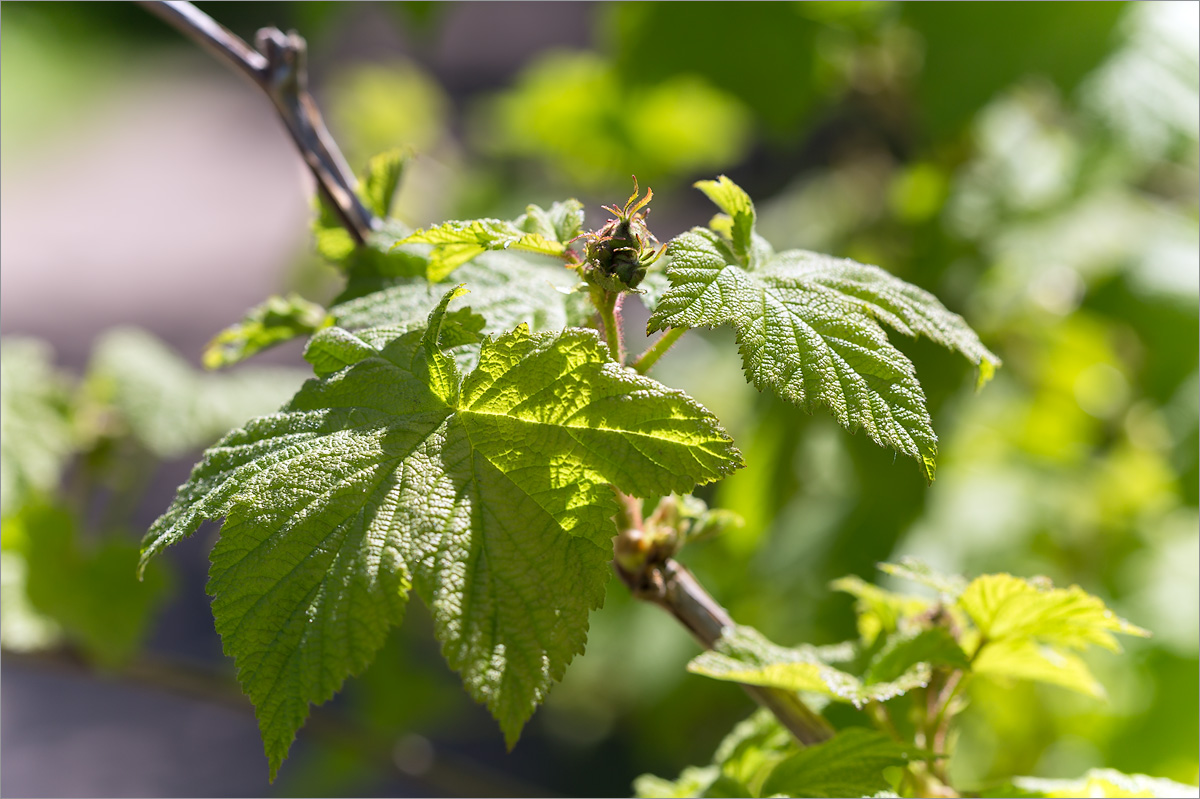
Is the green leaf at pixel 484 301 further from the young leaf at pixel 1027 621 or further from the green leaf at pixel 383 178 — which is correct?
the young leaf at pixel 1027 621

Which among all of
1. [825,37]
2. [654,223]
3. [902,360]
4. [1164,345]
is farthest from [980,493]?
[654,223]

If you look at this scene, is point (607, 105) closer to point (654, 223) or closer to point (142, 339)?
point (142, 339)

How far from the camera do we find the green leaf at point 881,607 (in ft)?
2.90

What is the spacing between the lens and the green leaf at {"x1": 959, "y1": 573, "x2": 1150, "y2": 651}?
2.51 ft

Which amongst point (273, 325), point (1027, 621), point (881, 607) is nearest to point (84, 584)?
point (273, 325)

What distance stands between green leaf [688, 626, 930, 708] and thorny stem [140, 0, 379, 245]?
0.48 metres

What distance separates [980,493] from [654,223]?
321cm

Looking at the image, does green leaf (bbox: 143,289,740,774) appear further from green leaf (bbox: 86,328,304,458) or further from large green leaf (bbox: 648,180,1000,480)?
green leaf (bbox: 86,328,304,458)

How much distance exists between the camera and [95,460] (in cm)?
160

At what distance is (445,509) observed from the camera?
640 millimetres

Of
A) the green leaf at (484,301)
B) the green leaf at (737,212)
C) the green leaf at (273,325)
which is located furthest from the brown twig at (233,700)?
the green leaf at (737,212)

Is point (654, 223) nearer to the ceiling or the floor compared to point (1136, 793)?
nearer to the ceiling

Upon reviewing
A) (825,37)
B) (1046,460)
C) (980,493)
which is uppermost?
(825,37)

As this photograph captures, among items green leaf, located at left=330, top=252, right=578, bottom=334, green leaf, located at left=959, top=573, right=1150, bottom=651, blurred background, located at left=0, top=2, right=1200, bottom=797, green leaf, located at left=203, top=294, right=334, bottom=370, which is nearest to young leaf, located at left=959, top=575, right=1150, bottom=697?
green leaf, located at left=959, top=573, right=1150, bottom=651
